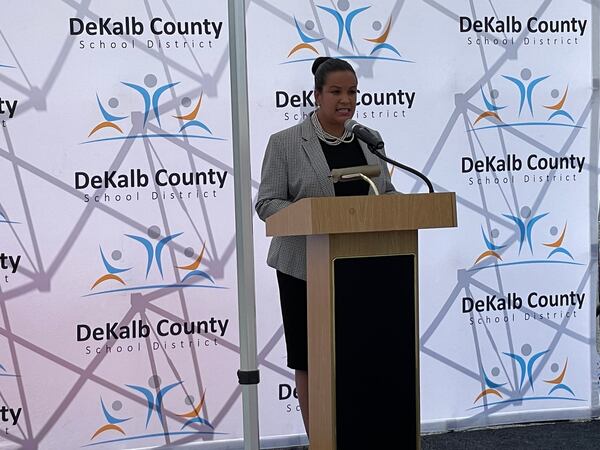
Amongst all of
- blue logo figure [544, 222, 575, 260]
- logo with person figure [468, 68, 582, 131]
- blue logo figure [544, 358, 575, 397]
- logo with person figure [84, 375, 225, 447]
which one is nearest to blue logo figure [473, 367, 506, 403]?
blue logo figure [544, 358, 575, 397]

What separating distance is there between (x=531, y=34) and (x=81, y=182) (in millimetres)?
2070

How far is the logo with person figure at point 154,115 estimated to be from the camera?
370 centimetres

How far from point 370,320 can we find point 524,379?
6.60 ft

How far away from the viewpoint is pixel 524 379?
4.18 meters

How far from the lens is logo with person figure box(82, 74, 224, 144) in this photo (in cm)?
370

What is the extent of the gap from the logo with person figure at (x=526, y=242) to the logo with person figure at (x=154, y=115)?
1.30 meters

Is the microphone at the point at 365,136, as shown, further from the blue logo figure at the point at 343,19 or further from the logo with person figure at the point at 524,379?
the logo with person figure at the point at 524,379

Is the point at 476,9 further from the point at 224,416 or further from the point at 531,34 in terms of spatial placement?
the point at 224,416

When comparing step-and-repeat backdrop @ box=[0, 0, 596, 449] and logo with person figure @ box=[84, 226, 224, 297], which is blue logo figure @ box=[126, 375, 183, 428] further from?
logo with person figure @ box=[84, 226, 224, 297]

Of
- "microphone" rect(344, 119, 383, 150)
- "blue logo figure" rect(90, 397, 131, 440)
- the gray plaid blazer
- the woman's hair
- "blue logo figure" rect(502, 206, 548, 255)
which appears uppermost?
the woman's hair

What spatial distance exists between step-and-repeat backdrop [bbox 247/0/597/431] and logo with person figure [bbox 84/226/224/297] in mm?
270

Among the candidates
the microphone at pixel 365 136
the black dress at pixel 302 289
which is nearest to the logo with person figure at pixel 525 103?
the black dress at pixel 302 289

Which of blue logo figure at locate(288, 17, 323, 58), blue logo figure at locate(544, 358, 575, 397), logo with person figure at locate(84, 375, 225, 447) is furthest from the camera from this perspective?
blue logo figure at locate(544, 358, 575, 397)

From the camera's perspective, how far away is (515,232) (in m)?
4.14
